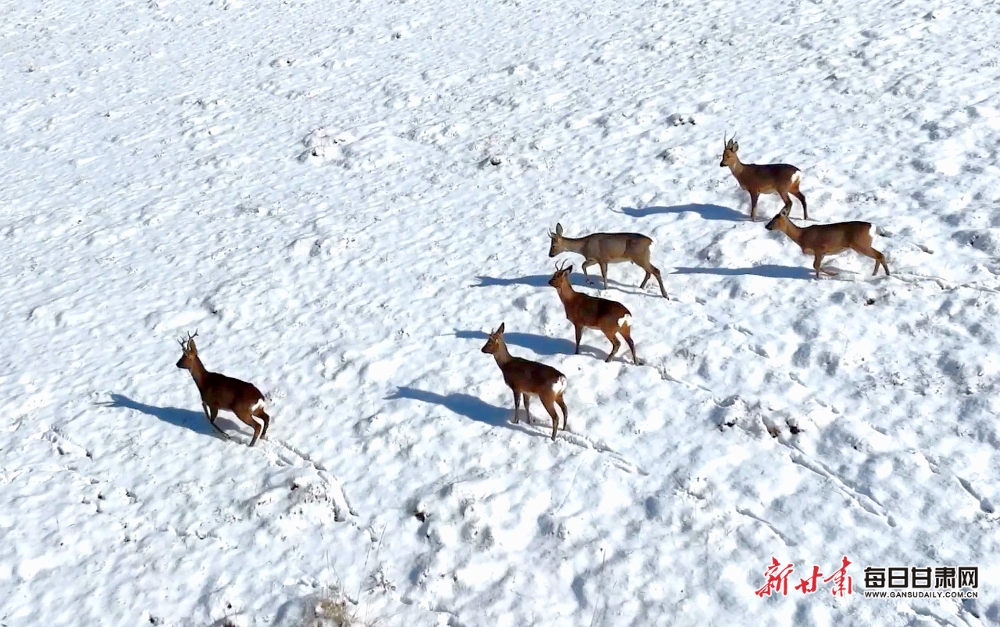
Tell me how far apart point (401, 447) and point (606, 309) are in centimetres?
350

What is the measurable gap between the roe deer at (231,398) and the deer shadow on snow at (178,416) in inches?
7.6

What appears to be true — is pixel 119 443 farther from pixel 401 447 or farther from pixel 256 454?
pixel 401 447

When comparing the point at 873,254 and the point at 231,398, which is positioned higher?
the point at 231,398

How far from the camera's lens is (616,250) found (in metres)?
12.5

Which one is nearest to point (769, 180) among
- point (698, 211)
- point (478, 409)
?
point (698, 211)

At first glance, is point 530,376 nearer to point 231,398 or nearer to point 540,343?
point 540,343

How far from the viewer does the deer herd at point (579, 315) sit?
33.0 ft

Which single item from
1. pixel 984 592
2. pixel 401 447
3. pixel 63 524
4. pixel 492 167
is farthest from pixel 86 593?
pixel 492 167

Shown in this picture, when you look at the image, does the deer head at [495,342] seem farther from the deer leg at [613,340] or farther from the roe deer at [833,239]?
the roe deer at [833,239]

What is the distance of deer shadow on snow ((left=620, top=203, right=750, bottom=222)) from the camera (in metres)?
14.3

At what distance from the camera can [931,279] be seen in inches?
452

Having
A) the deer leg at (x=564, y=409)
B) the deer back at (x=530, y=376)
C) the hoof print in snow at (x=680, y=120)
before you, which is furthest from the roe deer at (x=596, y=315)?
the hoof print in snow at (x=680, y=120)

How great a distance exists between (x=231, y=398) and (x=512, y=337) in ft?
14.3

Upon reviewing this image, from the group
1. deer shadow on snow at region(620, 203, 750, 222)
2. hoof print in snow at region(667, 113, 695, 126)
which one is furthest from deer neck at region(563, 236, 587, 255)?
hoof print in snow at region(667, 113, 695, 126)
